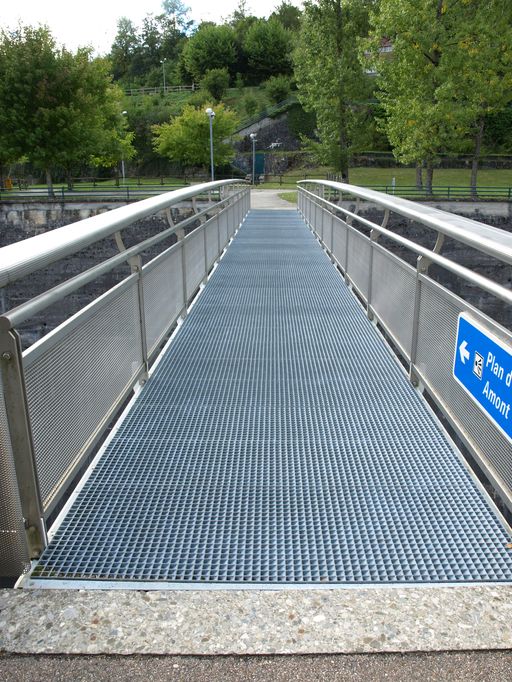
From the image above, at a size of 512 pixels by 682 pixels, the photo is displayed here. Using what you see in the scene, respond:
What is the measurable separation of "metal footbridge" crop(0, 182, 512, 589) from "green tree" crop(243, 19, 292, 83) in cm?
8636

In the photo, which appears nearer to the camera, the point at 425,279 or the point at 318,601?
the point at 318,601

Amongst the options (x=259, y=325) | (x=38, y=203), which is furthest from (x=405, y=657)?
(x=38, y=203)

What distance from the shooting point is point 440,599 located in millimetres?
2244

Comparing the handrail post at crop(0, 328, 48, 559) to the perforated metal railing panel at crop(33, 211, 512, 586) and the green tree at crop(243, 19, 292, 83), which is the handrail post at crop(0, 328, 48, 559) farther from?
the green tree at crop(243, 19, 292, 83)

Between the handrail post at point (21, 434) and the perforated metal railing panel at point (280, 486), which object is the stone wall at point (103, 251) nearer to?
the perforated metal railing panel at point (280, 486)

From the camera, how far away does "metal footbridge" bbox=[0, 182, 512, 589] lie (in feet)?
7.92

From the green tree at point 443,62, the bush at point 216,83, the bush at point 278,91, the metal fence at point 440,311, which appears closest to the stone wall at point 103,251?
the green tree at point 443,62

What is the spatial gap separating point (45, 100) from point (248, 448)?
3812cm

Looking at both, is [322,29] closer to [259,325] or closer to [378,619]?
[259,325]

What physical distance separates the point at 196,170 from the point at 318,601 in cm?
5849

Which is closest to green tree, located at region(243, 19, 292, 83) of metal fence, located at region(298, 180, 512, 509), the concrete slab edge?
metal fence, located at region(298, 180, 512, 509)

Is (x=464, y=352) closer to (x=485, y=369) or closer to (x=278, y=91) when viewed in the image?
(x=485, y=369)

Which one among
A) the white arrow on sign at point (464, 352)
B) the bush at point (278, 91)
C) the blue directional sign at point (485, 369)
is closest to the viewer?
the blue directional sign at point (485, 369)

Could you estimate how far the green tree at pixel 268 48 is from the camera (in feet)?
275
